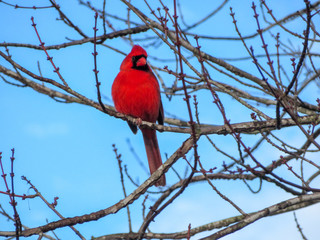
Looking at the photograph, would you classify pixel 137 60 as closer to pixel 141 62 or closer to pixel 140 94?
pixel 141 62

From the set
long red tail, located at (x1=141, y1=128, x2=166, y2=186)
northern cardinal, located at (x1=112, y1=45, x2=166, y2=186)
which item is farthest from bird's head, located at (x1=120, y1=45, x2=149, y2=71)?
long red tail, located at (x1=141, y1=128, x2=166, y2=186)

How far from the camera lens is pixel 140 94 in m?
4.80

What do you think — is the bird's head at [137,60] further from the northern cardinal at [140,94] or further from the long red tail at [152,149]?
the long red tail at [152,149]

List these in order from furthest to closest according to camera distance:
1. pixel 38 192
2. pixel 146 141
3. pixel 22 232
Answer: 1. pixel 146 141
2. pixel 38 192
3. pixel 22 232

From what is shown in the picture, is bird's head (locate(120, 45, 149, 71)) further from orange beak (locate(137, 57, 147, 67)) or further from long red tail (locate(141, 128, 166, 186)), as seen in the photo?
long red tail (locate(141, 128, 166, 186))

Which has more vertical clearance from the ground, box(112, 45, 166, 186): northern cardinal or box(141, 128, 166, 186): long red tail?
box(112, 45, 166, 186): northern cardinal

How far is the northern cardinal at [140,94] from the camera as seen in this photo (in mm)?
4793

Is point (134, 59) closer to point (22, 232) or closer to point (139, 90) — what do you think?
point (139, 90)

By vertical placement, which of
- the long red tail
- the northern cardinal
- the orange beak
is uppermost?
the orange beak

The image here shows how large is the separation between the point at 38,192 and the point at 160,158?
1.68 m

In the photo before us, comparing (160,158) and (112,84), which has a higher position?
(112,84)

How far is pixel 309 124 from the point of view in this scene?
3.74 metres

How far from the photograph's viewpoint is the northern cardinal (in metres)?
4.79

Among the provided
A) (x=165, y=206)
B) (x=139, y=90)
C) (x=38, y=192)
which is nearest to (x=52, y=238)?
(x=38, y=192)
